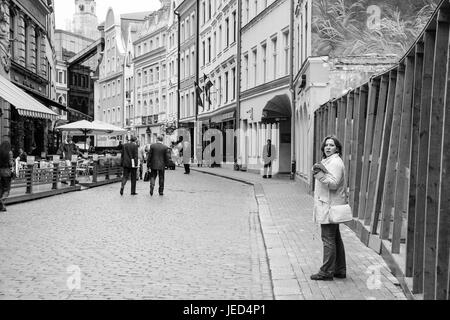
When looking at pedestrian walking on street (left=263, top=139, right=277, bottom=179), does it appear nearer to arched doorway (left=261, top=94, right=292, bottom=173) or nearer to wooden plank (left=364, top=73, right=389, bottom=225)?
arched doorway (left=261, top=94, right=292, bottom=173)

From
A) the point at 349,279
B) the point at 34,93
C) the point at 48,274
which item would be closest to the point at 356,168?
the point at 349,279

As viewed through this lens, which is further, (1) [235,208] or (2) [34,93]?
(2) [34,93]

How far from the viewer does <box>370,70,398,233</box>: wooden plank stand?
9.45 meters

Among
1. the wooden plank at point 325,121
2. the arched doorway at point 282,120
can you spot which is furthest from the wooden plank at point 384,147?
the arched doorway at point 282,120

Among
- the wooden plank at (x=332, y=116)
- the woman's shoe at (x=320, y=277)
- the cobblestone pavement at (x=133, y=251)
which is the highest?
the wooden plank at (x=332, y=116)

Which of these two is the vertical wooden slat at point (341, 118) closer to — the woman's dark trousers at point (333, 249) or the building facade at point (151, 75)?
the woman's dark trousers at point (333, 249)

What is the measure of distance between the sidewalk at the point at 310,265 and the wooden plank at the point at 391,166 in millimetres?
435

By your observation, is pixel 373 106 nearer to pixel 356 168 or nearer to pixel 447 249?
pixel 356 168

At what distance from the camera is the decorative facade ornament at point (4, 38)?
25734 millimetres

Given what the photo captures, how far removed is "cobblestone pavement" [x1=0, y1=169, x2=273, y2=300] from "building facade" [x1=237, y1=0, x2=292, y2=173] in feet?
44.4

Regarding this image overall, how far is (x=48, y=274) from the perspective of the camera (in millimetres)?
7828

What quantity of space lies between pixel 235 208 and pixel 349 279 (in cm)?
908

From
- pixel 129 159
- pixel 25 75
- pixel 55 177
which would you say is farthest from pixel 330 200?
pixel 25 75

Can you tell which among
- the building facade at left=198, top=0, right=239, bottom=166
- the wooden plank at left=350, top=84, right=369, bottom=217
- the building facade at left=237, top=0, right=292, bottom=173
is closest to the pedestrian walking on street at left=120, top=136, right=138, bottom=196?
the building facade at left=237, top=0, right=292, bottom=173
